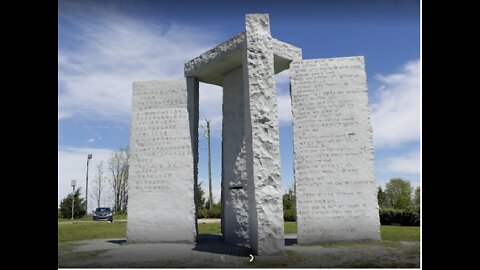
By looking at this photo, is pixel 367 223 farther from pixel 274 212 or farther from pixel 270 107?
pixel 270 107

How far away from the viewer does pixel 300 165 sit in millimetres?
9133

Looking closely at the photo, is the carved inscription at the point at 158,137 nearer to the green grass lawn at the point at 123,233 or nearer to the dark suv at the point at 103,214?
the green grass lawn at the point at 123,233

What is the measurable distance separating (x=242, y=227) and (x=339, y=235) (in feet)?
7.33

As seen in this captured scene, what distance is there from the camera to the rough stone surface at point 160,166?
909cm

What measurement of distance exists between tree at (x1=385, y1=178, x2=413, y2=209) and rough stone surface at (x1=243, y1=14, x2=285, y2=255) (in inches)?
902

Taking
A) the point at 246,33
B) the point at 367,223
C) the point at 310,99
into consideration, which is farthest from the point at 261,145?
the point at 367,223

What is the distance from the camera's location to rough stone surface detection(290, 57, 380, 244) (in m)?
8.77

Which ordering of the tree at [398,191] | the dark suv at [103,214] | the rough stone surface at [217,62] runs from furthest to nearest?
the tree at [398,191], the dark suv at [103,214], the rough stone surface at [217,62]

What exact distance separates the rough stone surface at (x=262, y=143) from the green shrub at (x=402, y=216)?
10454mm

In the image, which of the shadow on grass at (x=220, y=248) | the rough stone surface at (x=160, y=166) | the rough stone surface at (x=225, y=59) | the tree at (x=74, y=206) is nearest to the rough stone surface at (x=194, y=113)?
the rough stone surface at (x=160, y=166)

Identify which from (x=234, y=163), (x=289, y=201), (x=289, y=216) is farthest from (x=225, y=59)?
(x=289, y=201)

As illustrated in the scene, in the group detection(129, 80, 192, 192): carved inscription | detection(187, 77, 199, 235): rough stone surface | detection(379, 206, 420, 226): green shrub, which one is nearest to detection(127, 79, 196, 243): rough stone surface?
detection(129, 80, 192, 192): carved inscription

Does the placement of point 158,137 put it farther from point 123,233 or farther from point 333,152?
point 123,233

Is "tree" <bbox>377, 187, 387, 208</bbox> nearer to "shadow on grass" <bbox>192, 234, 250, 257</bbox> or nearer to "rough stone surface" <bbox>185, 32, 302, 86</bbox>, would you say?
"rough stone surface" <bbox>185, 32, 302, 86</bbox>
